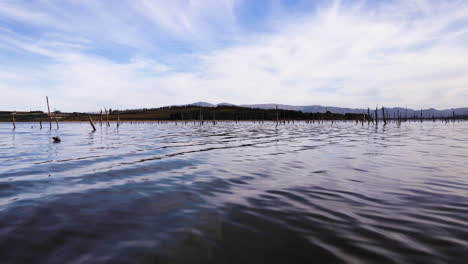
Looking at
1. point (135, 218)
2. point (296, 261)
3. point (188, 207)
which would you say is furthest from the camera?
point (188, 207)

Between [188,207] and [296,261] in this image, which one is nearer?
[296,261]

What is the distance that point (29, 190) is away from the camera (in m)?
6.74

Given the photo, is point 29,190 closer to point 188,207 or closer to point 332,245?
point 188,207

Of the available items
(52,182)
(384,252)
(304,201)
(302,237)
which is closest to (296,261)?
(302,237)

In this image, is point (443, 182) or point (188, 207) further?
point (443, 182)

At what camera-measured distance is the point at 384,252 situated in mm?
3307

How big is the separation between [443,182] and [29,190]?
1252cm

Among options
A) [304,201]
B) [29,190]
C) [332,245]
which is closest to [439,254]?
[332,245]

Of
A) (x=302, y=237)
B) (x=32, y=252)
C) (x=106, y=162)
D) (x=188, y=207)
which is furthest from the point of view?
(x=106, y=162)

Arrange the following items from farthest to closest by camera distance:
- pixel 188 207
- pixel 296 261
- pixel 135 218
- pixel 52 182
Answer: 1. pixel 52 182
2. pixel 188 207
3. pixel 135 218
4. pixel 296 261

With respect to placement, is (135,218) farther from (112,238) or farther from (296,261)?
(296,261)

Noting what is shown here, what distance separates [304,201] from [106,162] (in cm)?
975

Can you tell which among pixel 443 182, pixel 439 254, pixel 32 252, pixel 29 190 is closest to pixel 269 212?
pixel 439 254

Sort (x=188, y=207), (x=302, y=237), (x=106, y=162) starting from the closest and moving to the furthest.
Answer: (x=302, y=237), (x=188, y=207), (x=106, y=162)
